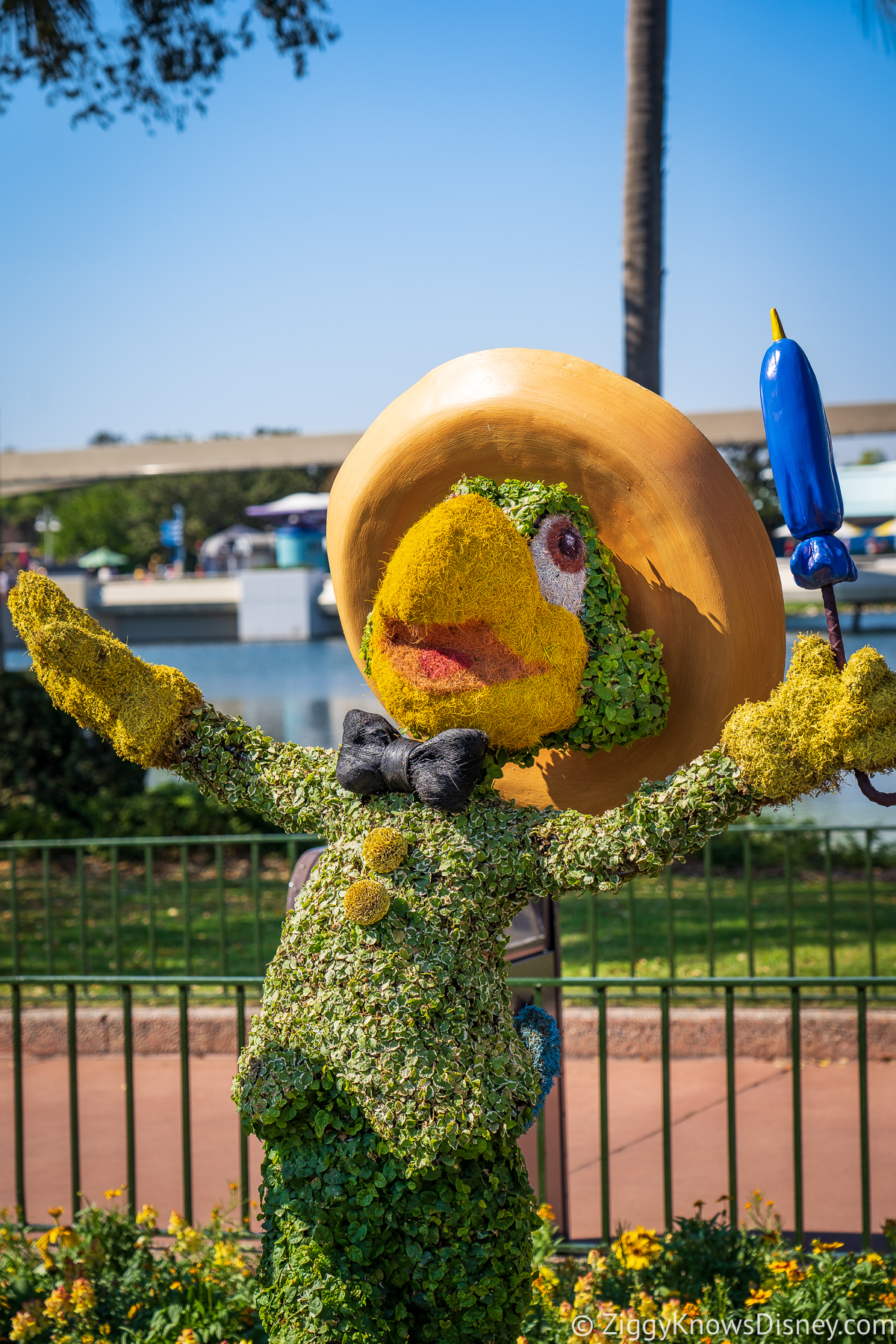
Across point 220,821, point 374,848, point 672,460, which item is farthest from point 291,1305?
point 220,821

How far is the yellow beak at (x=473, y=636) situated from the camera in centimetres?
230

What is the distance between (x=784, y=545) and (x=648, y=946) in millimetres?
8560

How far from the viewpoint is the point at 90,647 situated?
2676 millimetres

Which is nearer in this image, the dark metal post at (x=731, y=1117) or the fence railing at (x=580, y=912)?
the dark metal post at (x=731, y=1117)

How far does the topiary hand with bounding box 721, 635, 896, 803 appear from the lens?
6.89 feet

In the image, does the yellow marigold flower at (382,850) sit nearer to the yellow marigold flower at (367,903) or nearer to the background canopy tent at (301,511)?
the yellow marigold flower at (367,903)

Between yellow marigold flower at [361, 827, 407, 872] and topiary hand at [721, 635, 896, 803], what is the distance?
746mm

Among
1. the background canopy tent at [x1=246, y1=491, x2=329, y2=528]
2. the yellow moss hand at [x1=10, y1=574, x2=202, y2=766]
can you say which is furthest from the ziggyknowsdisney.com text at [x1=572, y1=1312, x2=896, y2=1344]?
the background canopy tent at [x1=246, y1=491, x2=329, y2=528]

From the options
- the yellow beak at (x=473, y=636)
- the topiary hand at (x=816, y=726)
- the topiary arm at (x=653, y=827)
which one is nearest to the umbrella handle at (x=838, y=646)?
the topiary hand at (x=816, y=726)

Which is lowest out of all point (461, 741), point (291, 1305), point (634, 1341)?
point (634, 1341)

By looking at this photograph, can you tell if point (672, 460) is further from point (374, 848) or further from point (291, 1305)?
point (291, 1305)

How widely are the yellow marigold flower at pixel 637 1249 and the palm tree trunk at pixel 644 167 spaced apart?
460 cm

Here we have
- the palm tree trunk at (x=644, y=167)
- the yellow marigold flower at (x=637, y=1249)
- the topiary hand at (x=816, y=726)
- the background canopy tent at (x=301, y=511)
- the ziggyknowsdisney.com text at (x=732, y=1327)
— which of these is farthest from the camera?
the background canopy tent at (x=301, y=511)

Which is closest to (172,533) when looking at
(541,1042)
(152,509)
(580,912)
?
(152,509)
